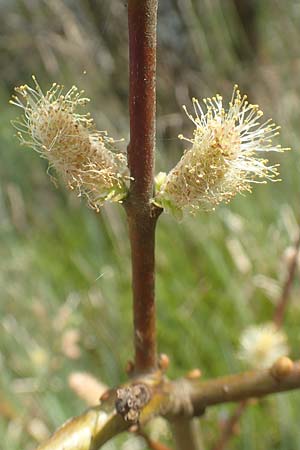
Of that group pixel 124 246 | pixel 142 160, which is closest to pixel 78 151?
pixel 142 160

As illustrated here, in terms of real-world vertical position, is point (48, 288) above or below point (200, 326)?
above

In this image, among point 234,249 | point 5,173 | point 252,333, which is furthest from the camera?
point 5,173

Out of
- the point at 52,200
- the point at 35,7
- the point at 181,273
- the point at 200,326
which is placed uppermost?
the point at 35,7

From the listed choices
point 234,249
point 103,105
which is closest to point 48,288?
point 234,249

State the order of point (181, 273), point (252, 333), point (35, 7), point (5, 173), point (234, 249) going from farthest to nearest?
point (35, 7) → point (5, 173) → point (181, 273) → point (234, 249) → point (252, 333)

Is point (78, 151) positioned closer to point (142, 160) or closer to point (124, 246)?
point (142, 160)

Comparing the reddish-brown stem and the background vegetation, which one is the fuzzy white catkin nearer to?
the reddish-brown stem

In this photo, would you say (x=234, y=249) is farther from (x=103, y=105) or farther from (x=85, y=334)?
(x=103, y=105)
